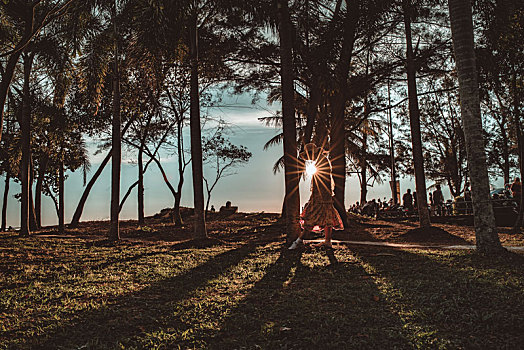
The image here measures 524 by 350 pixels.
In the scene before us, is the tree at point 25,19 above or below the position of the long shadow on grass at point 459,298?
above

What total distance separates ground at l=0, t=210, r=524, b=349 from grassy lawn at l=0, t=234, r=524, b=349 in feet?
0.04

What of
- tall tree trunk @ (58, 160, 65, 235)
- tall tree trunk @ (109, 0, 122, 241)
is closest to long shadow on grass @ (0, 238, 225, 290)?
tall tree trunk @ (109, 0, 122, 241)

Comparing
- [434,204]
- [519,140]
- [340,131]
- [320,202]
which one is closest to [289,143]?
[320,202]

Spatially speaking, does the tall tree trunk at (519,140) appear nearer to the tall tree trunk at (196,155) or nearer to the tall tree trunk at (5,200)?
the tall tree trunk at (196,155)

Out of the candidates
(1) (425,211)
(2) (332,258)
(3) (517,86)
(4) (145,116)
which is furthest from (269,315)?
(4) (145,116)

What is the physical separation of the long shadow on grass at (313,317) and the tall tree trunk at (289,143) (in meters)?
4.20

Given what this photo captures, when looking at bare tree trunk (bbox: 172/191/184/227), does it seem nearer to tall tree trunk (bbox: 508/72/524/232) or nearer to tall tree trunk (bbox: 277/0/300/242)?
tall tree trunk (bbox: 277/0/300/242)

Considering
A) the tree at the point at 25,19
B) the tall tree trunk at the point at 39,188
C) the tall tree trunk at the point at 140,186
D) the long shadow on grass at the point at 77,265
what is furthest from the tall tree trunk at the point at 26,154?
the long shadow on grass at the point at 77,265

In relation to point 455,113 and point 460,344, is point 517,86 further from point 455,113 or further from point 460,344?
point 455,113

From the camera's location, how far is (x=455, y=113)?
3117 centimetres

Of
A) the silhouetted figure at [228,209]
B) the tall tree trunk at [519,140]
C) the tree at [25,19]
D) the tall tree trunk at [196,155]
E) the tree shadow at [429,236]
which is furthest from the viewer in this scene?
the silhouetted figure at [228,209]

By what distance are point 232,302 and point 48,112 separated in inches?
701

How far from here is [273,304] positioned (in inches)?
184

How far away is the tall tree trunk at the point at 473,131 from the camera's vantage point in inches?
297
